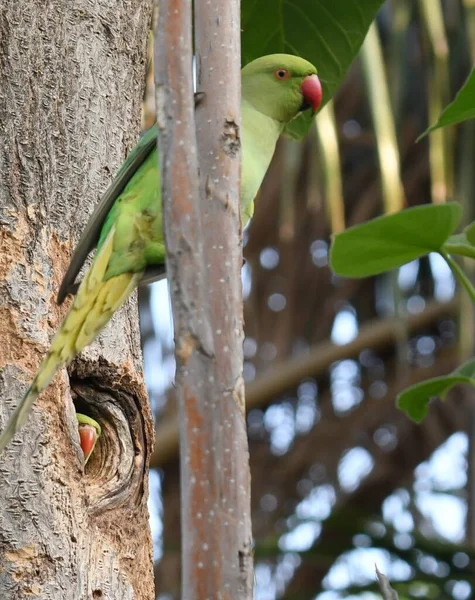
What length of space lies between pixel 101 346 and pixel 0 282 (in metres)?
0.20

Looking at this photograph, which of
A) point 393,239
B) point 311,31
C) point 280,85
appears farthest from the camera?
point 311,31

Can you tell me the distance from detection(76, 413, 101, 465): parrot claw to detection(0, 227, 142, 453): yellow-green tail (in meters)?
0.32

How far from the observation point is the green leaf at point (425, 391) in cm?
138

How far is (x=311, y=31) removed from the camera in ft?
5.73

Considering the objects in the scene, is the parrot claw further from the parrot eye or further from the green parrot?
the parrot eye

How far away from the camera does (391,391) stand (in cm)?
431

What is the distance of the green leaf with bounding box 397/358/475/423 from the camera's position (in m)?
1.38

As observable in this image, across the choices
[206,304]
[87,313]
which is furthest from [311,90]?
[206,304]

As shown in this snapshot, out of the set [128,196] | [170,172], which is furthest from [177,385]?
[128,196]

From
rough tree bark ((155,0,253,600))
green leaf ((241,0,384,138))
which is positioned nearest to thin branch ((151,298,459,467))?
green leaf ((241,0,384,138))

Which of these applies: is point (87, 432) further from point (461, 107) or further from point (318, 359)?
point (318, 359)

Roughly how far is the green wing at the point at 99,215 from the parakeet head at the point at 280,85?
35 cm

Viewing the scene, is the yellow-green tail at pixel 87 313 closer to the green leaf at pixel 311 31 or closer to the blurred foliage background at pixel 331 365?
the green leaf at pixel 311 31

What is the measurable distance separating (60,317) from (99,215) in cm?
27
